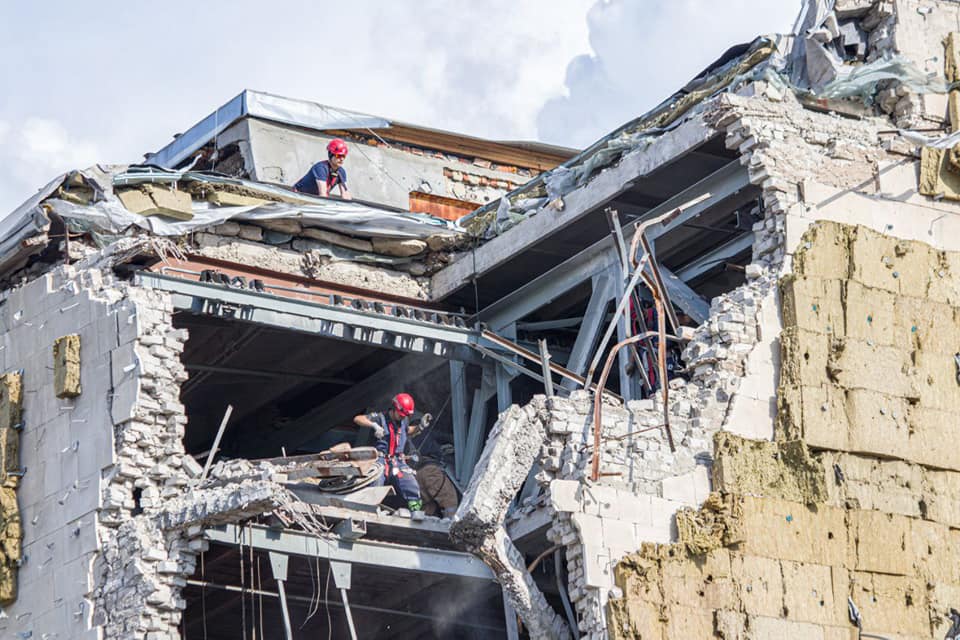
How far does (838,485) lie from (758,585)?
4.71 feet

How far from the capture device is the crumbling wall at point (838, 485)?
23.2m

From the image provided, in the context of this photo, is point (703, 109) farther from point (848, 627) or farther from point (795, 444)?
point (848, 627)

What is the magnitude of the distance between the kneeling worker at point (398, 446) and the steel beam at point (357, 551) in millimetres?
596

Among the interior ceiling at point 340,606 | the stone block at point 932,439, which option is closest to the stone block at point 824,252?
the stone block at point 932,439

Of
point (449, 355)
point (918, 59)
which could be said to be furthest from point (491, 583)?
point (918, 59)

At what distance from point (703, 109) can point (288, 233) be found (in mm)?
5448

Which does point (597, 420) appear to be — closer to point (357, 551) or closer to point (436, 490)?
point (357, 551)

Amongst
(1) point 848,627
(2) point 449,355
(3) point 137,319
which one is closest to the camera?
(1) point 848,627

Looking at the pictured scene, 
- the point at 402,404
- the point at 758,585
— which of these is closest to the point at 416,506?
→ the point at 402,404

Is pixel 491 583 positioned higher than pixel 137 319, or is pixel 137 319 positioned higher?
pixel 137 319

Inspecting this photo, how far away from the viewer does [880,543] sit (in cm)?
2409

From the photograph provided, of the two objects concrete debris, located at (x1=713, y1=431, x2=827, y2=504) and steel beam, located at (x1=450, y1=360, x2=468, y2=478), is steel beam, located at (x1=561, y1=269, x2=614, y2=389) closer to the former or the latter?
steel beam, located at (x1=450, y1=360, x2=468, y2=478)

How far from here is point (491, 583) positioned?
86.3ft

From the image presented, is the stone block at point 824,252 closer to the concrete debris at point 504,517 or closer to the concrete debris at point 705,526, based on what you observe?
the concrete debris at point 705,526
